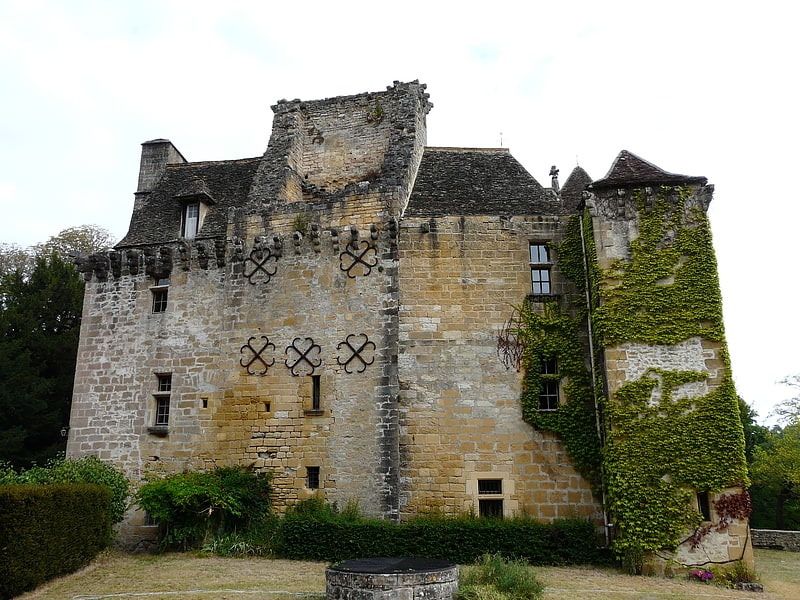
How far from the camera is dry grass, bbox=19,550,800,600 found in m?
9.25

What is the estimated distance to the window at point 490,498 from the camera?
42.4ft

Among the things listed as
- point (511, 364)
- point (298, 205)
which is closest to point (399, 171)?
point (298, 205)

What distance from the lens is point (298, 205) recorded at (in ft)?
50.2

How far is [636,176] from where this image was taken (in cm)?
1348

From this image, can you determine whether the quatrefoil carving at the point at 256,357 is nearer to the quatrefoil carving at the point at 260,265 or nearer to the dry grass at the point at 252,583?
the quatrefoil carving at the point at 260,265

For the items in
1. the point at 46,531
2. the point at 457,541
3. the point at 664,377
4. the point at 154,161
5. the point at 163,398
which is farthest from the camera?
the point at 154,161

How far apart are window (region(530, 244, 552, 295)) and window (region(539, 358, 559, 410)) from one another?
5.41ft

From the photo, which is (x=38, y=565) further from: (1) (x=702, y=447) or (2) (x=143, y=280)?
(1) (x=702, y=447)

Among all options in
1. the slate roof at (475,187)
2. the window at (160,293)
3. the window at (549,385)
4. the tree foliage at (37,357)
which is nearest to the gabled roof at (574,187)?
the slate roof at (475,187)

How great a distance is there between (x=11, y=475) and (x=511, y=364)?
428 inches

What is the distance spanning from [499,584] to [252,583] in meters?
3.94

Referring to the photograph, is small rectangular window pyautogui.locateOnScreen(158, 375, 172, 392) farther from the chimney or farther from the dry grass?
the chimney

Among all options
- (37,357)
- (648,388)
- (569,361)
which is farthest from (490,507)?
(37,357)

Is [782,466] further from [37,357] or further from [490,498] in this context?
[37,357]
